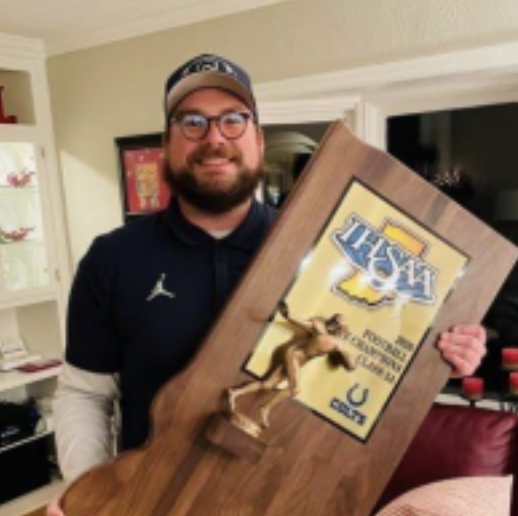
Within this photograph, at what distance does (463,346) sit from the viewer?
86 cm

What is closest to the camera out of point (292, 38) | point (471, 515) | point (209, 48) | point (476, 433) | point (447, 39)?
point (471, 515)

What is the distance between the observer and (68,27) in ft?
8.87

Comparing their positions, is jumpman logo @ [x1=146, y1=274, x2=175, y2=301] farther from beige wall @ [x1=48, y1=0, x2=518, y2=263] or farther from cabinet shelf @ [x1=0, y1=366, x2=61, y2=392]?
cabinet shelf @ [x1=0, y1=366, x2=61, y2=392]

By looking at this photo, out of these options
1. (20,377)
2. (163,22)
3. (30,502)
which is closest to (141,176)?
(163,22)

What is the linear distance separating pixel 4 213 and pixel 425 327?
8.75 ft

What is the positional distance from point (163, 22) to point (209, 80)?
1757 millimetres

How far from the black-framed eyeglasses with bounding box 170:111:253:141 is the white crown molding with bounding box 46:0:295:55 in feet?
4.75

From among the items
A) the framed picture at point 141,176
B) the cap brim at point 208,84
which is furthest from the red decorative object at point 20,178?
the cap brim at point 208,84

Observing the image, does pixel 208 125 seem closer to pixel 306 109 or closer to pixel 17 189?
pixel 306 109

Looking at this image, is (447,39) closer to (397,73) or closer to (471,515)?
(397,73)

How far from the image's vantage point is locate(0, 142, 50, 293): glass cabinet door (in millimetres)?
2971

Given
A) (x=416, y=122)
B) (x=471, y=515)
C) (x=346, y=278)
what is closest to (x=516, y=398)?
(x=471, y=515)

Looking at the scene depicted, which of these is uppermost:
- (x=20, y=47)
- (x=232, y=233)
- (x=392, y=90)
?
(x=20, y=47)

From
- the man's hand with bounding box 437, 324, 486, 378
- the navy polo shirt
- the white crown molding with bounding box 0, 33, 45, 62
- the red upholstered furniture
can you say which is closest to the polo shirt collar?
the navy polo shirt
